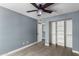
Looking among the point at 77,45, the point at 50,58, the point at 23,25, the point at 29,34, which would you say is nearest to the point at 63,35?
the point at 77,45

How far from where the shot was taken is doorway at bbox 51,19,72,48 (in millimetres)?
4434

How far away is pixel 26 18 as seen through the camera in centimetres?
480

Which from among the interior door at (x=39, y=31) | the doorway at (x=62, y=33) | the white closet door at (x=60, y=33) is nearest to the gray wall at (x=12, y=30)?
the interior door at (x=39, y=31)

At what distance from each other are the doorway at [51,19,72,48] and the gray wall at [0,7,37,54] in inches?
66.6

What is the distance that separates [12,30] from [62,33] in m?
2.87

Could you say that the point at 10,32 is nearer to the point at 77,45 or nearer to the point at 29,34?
the point at 29,34

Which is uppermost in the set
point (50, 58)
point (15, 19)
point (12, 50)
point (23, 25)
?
point (15, 19)

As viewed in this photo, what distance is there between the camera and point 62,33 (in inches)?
189

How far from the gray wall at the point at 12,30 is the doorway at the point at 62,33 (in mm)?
1692

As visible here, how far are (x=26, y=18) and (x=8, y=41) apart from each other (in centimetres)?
187

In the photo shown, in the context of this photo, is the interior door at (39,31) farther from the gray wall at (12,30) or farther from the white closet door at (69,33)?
the white closet door at (69,33)

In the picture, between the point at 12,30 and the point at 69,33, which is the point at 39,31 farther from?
the point at 12,30

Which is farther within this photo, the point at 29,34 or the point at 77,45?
the point at 29,34

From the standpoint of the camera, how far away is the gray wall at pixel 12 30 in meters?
3.22
